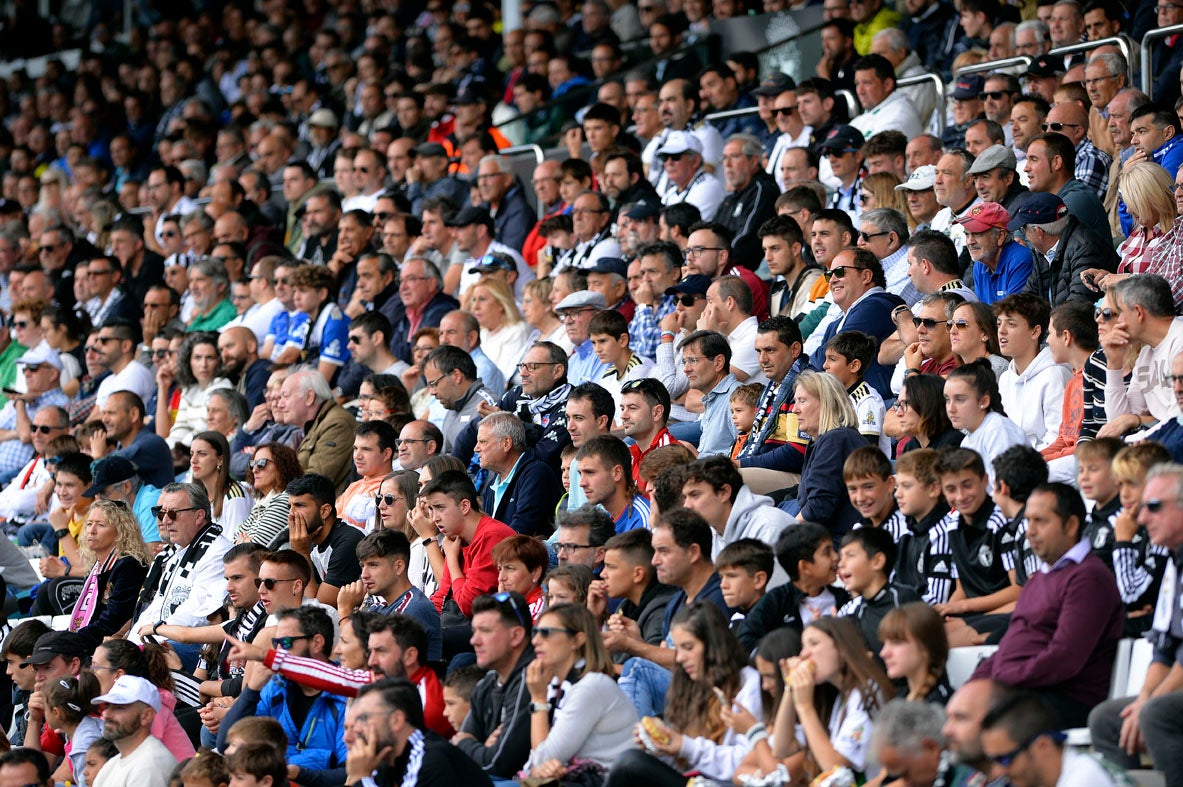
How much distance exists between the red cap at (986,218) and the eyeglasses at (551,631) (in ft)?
12.0

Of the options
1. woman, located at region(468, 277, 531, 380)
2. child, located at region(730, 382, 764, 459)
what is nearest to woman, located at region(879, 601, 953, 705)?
child, located at region(730, 382, 764, 459)

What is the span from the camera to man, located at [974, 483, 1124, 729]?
216 inches

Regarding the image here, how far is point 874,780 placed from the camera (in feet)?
17.5

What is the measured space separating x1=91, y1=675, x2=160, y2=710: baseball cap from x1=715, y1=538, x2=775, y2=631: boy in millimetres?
2479

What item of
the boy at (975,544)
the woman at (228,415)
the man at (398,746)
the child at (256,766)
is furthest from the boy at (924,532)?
the woman at (228,415)

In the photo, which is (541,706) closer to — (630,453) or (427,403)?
(630,453)

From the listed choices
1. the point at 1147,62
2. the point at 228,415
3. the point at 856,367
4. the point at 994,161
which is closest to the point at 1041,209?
the point at 994,161

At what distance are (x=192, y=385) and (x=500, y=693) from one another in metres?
5.77

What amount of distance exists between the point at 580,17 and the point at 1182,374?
1152cm

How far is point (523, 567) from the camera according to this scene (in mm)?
7316

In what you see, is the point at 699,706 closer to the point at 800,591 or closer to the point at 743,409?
the point at 800,591

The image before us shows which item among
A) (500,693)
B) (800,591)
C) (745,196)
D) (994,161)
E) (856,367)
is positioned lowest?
(745,196)

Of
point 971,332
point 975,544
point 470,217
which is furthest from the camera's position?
point 470,217

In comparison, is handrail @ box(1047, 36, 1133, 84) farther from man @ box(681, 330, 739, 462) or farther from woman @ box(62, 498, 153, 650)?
woman @ box(62, 498, 153, 650)
